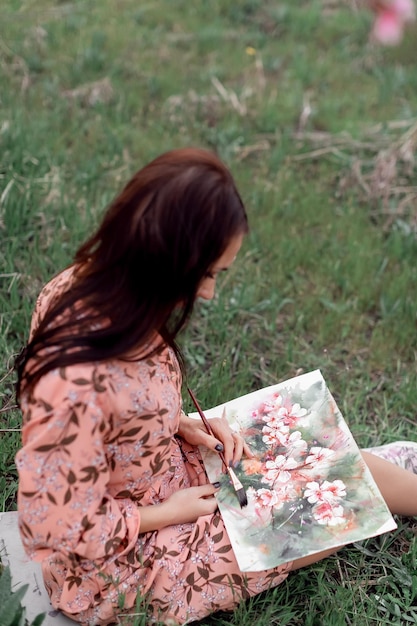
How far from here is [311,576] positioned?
1.92m

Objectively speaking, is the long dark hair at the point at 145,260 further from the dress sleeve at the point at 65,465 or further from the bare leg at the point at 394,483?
the bare leg at the point at 394,483


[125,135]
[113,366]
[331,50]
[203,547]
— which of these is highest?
[113,366]

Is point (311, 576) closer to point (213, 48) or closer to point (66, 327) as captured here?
point (66, 327)

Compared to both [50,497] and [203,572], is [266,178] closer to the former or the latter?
[203,572]

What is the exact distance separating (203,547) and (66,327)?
0.58 metres

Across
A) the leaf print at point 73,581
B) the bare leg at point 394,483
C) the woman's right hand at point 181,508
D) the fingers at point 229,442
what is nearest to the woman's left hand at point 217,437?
the fingers at point 229,442

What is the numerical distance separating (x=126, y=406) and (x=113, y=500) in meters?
0.21

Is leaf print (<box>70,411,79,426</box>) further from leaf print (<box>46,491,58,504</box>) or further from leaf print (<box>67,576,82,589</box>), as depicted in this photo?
leaf print (<box>67,576,82,589</box>)

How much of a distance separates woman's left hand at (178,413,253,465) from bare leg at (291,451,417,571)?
309mm

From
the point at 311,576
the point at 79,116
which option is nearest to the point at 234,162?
the point at 79,116

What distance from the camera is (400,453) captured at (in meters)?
2.16

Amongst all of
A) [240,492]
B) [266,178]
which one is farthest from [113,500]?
[266,178]

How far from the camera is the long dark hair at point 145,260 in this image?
1293 mm

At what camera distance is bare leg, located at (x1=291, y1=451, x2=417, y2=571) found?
6.20 feet
